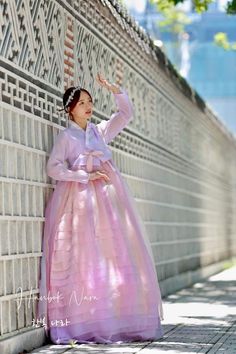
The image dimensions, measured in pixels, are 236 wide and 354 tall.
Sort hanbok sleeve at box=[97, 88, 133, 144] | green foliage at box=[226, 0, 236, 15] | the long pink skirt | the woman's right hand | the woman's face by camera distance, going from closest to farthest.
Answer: the long pink skirt, the woman's right hand, the woman's face, hanbok sleeve at box=[97, 88, 133, 144], green foliage at box=[226, 0, 236, 15]

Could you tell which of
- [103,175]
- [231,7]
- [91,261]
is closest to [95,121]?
[103,175]

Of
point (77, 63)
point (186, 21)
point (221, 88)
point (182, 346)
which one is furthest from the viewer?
point (221, 88)


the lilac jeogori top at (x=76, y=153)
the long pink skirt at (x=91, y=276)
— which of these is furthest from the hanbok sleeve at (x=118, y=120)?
the long pink skirt at (x=91, y=276)

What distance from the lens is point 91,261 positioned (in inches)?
334

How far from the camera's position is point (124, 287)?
28.0ft

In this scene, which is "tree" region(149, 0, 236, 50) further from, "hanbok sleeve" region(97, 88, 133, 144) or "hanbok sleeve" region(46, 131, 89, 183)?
"hanbok sleeve" region(46, 131, 89, 183)

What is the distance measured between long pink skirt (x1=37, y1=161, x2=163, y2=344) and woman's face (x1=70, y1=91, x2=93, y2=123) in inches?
22.7

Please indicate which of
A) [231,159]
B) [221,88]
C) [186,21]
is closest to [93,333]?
[231,159]

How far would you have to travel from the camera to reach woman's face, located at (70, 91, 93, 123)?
889cm

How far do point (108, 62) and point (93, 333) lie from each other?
4.00 meters

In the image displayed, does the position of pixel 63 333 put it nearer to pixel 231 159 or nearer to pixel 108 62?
pixel 108 62

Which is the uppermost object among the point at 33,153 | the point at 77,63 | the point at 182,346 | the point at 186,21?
the point at 186,21

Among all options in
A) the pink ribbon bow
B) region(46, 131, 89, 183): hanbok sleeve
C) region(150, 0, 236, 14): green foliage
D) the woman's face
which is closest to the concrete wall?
region(46, 131, 89, 183): hanbok sleeve

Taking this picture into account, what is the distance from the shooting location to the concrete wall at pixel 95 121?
7.99 m
